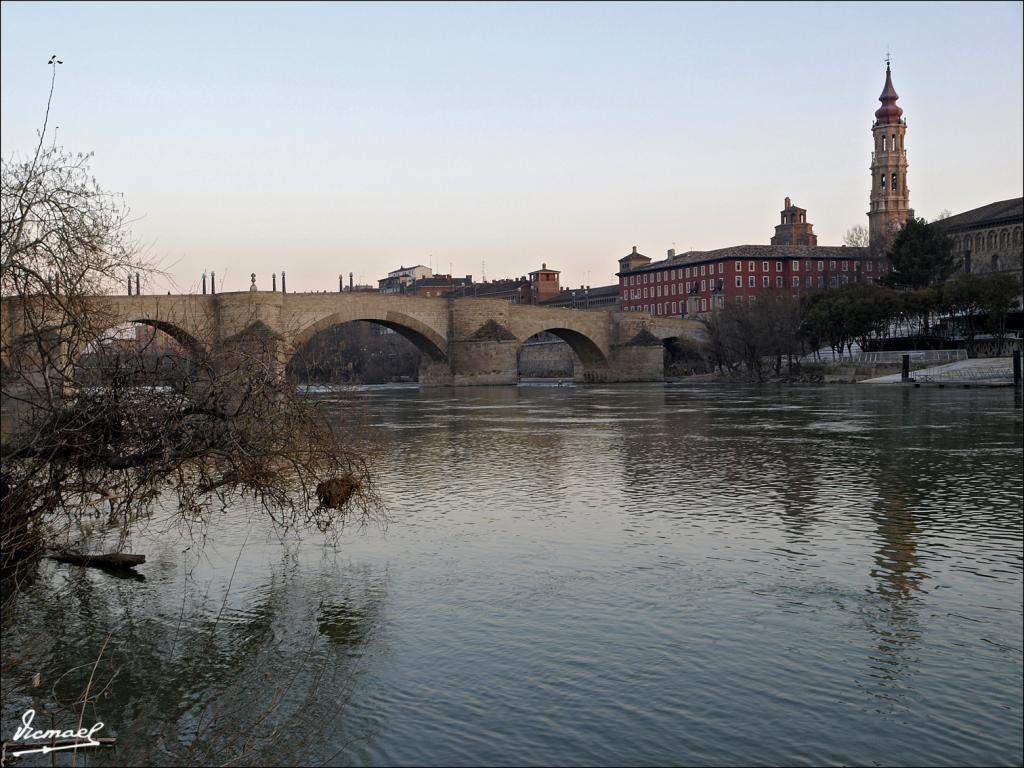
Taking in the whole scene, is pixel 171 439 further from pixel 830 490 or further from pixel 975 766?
pixel 830 490

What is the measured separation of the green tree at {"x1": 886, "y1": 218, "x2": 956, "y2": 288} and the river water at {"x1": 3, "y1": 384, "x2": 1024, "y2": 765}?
155 feet

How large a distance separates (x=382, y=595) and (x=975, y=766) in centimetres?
411

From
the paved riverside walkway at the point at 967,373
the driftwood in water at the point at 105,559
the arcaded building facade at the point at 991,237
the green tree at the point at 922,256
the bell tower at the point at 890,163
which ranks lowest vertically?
the driftwood in water at the point at 105,559

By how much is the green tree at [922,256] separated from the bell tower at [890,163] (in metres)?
25.9

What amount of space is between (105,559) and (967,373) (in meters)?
39.5

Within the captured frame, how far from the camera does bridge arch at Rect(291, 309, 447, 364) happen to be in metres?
47.9

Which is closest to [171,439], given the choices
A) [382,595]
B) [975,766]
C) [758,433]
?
[382,595]

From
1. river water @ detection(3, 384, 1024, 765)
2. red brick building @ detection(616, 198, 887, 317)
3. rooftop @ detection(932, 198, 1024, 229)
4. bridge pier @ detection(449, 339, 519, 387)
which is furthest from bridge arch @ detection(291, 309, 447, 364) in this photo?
river water @ detection(3, 384, 1024, 765)

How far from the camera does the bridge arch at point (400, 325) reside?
47.9 metres

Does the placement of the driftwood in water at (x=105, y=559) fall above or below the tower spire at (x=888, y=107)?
below

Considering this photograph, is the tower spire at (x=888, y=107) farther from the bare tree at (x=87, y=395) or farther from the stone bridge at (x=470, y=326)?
the bare tree at (x=87, y=395)

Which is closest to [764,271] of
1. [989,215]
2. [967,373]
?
[989,215]

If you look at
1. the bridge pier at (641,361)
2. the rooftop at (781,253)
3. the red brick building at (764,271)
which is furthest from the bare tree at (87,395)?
the rooftop at (781,253)

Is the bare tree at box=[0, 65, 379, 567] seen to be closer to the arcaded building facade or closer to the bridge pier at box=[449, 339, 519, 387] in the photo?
the bridge pier at box=[449, 339, 519, 387]
